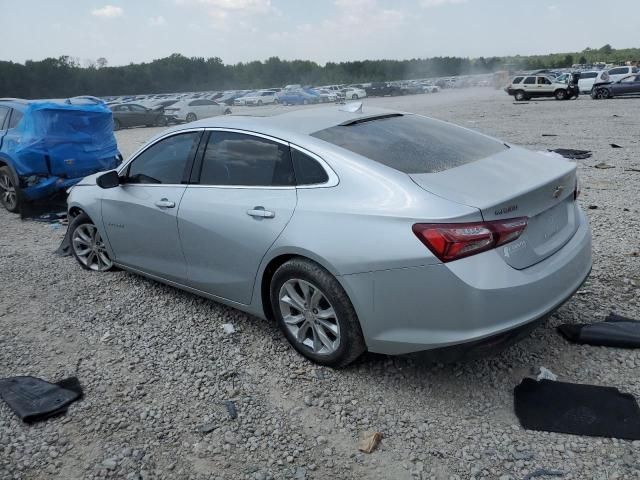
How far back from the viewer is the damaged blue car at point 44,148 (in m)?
7.84

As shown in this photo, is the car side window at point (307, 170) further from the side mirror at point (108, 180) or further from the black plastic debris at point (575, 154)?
the black plastic debris at point (575, 154)

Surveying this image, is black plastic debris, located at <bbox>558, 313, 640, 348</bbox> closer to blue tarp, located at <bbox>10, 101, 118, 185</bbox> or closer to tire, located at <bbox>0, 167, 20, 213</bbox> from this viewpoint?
blue tarp, located at <bbox>10, 101, 118, 185</bbox>

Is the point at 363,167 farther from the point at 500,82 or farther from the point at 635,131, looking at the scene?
the point at 500,82

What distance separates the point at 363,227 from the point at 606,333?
1.85 metres

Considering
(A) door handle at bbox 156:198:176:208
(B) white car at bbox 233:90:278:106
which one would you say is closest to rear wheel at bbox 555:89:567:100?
(B) white car at bbox 233:90:278:106

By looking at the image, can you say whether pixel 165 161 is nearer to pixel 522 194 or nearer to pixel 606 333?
pixel 522 194

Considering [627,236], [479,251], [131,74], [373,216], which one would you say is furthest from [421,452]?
[131,74]

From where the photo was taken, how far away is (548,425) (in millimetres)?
2801

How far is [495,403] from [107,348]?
2.67 meters

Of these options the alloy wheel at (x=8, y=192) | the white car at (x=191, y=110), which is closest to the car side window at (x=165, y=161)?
the alloy wheel at (x=8, y=192)

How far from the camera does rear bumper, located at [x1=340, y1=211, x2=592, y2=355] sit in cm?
269

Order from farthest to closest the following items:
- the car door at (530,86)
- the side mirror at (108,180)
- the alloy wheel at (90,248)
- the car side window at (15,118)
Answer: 1. the car door at (530,86)
2. the car side window at (15,118)
3. the alloy wheel at (90,248)
4. the side mirror at (108,180)

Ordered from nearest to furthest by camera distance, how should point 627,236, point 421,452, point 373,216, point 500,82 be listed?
1. point 421,452
2. point 373,216
3. point 627,236
4. point 500,82

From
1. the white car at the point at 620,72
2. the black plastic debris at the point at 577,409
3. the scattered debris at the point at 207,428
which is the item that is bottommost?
the scattered debris at the point at 207,428
